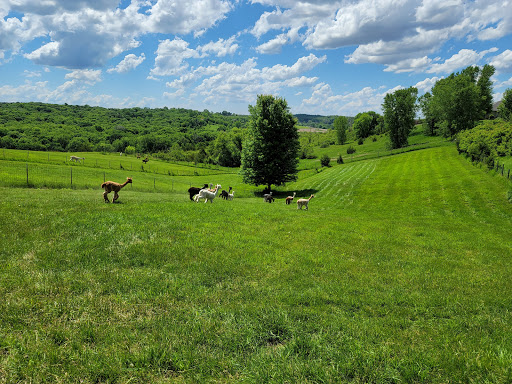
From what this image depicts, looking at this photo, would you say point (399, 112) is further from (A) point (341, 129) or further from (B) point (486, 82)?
(A) point (341, 129)

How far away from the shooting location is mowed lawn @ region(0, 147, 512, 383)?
4066 mm

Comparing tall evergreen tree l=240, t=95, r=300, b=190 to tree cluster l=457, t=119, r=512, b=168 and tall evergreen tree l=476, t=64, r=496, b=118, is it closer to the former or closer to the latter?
tree cluster l=457, t=119, r=512, b=168

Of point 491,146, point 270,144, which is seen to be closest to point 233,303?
A: point 270,144

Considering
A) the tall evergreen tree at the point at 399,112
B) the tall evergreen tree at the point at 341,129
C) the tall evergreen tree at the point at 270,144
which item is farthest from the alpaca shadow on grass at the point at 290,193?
the tall evergreen tree at the point at 341,129

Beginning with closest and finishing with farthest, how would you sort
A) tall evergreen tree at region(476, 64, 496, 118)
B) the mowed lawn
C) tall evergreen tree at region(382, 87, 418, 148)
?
the mowed lawn
tall evergreen tree at region(382, 87, 418, 148)
tall evergreen tree at region(476, 64, 496, 118)

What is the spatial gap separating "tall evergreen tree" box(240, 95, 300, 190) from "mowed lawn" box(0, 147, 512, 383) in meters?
31.2

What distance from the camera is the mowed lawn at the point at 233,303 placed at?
160 inches

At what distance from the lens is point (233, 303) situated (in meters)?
5.98

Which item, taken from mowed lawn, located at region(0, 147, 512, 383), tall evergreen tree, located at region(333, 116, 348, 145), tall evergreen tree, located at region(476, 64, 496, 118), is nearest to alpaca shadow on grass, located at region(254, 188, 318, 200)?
mowed lawn, located at region(0, 147, 512, 383)

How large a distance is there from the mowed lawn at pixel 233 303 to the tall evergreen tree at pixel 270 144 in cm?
3125

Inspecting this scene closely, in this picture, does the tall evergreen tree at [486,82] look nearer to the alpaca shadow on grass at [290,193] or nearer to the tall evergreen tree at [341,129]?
the tall evergreen tree at [341,129]

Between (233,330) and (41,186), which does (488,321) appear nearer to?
(233,330)

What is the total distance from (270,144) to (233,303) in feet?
127

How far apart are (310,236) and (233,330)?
27.3ft
